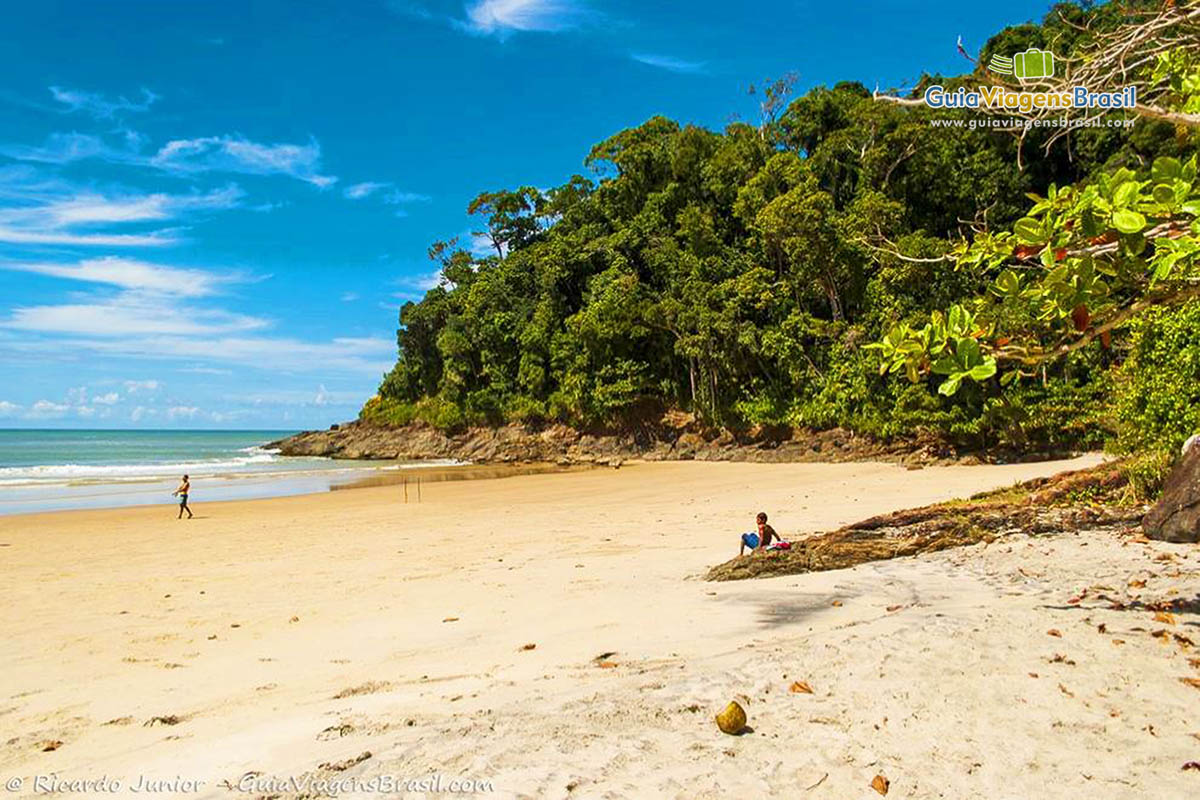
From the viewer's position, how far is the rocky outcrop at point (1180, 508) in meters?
6.72

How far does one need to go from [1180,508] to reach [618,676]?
6457 millimetres

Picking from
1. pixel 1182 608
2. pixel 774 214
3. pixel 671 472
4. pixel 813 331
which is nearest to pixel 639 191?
pixel 774 214

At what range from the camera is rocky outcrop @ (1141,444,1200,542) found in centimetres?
672

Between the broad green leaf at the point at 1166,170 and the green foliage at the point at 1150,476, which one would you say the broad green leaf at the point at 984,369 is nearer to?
the broad green leaf at the point at 1166,170

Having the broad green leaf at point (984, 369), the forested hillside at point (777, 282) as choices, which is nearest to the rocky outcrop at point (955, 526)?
the broad green leaf at point (984, 369)

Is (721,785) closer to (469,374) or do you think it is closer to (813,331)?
(813,331)

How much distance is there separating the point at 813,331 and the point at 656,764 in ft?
94.3

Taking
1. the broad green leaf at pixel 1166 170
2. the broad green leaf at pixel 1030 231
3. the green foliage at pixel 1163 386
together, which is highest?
the broad green leaf at pixel 1166 170

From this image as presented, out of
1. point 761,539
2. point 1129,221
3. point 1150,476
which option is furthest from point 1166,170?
point 1150,476

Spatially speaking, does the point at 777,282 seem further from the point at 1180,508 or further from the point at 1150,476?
the point at 1180,508

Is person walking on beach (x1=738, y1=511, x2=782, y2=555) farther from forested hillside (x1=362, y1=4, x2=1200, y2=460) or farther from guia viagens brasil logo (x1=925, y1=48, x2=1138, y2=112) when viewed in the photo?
forested hillside (x1=362, y1=4, x2=1200, y2=460)

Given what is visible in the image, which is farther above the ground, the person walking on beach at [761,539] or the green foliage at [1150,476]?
the green foliage at [1150,476]

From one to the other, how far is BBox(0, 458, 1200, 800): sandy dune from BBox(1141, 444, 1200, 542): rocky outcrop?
1.20ft

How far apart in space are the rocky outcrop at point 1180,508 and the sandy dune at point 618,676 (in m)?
0.36
